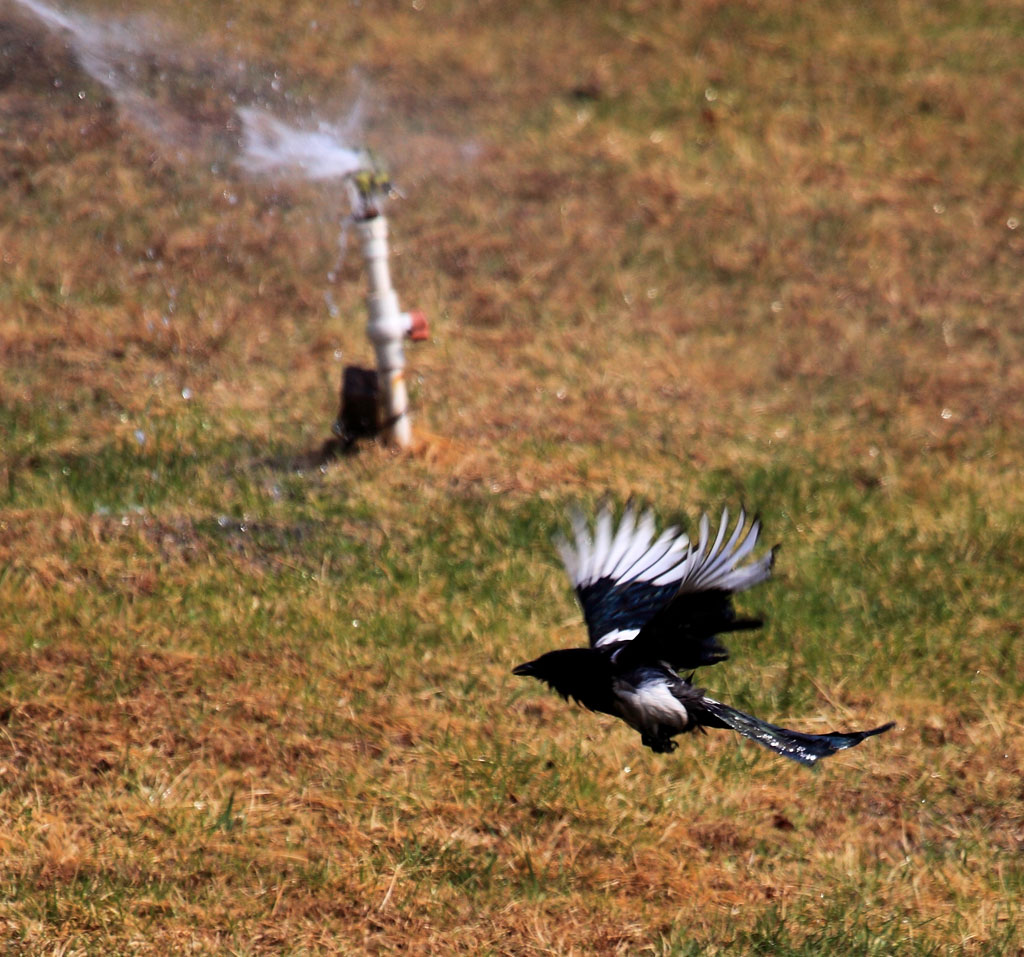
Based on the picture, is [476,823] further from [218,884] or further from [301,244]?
[301,244]

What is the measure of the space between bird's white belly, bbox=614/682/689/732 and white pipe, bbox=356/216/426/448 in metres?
2.58

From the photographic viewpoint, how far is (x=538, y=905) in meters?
3.61

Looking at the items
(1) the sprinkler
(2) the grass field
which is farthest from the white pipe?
(2) the grass field

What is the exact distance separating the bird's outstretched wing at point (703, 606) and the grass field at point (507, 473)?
2.30 ft

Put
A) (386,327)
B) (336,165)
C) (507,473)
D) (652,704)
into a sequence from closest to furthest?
(652,704)
(386,327)
(507,473)
(336,165)

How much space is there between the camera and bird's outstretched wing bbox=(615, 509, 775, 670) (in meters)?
3.23

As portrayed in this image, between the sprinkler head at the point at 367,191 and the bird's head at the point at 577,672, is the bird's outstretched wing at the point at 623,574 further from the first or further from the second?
the sprinkler head at the point at 367,191

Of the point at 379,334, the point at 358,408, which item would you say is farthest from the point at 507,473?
the point at 379,334

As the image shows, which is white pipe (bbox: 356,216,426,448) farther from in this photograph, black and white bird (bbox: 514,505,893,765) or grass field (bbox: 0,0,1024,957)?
black and white bird (bbox: 514,505,893,765)

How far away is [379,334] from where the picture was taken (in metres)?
5.64

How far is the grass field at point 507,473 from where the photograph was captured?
3723 millimetres

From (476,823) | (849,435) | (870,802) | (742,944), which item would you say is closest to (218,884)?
(476,823)

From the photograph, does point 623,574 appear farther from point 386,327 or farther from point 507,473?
point 386,327

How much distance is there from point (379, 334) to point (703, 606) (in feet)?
8.93
